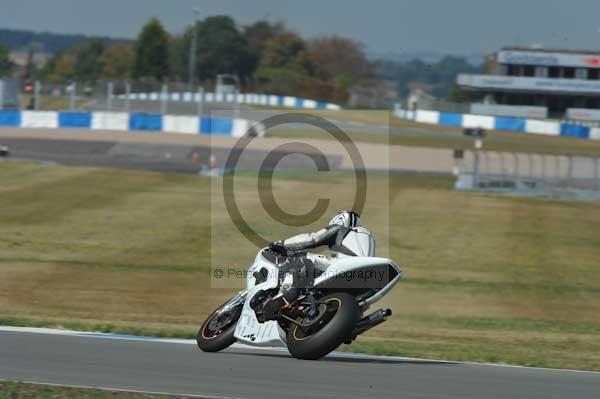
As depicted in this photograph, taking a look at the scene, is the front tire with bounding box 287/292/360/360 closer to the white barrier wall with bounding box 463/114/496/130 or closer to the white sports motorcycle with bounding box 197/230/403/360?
the white sports motorcycle with bounding box 197/230/403/360

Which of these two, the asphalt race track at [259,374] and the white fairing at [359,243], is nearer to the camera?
the asphalt race track at [259,374]

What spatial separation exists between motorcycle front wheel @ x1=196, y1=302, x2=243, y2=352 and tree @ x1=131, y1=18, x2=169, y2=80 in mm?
69775

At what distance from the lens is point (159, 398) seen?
6555mm

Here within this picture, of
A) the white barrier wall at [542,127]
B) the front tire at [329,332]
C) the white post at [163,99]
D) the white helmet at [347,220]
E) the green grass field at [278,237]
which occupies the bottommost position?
the green grass field at [278,237]

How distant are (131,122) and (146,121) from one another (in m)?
0.74

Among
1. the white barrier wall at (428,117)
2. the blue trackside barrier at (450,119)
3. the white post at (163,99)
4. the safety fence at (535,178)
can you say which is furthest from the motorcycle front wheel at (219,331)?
the white barrier wall at (428,117)

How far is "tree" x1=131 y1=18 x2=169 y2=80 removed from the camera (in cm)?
7888

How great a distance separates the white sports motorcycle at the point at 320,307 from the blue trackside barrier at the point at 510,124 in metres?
55.9

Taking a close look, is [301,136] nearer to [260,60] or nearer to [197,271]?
[197,271]

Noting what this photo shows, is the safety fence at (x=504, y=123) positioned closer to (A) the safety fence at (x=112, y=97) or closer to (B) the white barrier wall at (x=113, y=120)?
(A) the safety fence at (x=112, y=97)

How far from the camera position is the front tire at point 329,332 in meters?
7.66

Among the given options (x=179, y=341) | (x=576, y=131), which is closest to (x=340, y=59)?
(x=576, y=131)

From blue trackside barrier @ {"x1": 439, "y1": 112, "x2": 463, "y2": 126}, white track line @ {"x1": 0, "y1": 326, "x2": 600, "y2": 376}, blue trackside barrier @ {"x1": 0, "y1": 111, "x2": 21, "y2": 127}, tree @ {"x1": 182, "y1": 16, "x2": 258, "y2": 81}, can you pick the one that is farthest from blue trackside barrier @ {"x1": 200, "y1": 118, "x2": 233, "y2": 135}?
white track line @ {"x1": 0, "y1": 326, "x2": 600, "y2": 376}

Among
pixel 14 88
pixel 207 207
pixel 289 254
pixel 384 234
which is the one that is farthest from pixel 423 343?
pixel 14 88
